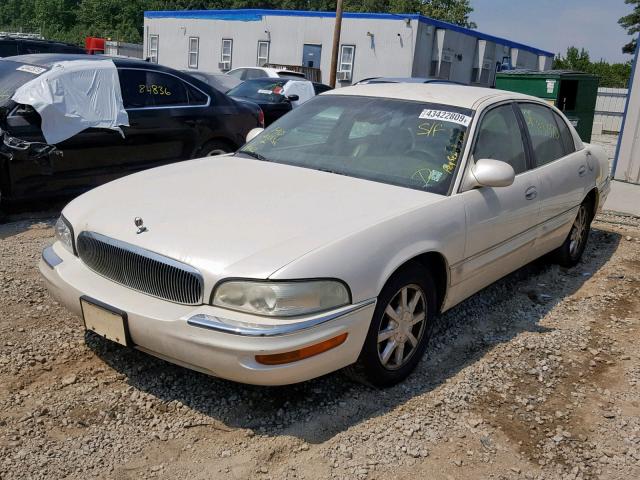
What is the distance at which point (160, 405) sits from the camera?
324cm

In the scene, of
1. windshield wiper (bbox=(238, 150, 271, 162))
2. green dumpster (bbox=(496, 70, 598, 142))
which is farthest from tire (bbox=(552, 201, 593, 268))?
green dumpster (bbox=(496, 70, 598, 142))

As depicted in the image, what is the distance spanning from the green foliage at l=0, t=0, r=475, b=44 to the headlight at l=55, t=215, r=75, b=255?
51.5 m

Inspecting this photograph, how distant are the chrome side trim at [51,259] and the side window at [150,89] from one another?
359 cm

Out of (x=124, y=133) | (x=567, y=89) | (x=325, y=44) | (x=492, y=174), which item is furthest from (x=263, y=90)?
(x=325, y=44)

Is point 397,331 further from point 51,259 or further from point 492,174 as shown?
point 51,259

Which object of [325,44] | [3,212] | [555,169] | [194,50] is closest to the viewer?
[555,169]

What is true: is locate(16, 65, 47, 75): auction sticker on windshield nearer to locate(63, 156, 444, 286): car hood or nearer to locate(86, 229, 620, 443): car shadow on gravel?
locate(63, 156, 444, 286): car hood

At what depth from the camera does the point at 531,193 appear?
447 centimetres

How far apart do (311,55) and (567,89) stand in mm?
19239

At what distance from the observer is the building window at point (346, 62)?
96.0 feet

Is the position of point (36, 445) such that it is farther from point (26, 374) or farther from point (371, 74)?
point (371, 74)

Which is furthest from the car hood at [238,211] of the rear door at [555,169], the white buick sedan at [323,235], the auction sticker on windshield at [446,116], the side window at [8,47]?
the side window at [8,47]

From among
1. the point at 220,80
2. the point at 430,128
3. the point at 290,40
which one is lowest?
the point at 430,128

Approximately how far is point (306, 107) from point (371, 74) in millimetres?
25047
